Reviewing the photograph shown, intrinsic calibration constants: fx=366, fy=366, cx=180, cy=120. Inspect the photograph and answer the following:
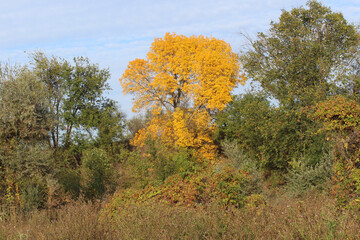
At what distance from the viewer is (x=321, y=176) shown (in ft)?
52.2

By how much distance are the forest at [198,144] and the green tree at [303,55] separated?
7 centimetres

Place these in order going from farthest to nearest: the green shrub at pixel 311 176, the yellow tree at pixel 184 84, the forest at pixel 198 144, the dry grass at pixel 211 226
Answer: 1. the yellow tree at pixel 184 84
2. the green shrub at pixel 311 176
3. the forest at pixel 198 144
4. the dry grass at pixel 211 226

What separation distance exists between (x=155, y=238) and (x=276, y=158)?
1396 cm

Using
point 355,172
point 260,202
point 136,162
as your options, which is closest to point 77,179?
point 136,162

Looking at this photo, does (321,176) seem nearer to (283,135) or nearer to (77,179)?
(283,135)

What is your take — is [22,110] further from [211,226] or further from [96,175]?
[211,226]

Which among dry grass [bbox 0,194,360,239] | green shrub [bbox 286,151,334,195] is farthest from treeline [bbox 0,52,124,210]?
green shrub [bbox 286,151,334,195]

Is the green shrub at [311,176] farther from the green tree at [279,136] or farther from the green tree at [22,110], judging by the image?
the green tree at [22,110]

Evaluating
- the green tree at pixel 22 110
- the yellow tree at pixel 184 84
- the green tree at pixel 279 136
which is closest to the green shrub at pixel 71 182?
the green tree at pixel 22 110

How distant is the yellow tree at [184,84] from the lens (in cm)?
2547

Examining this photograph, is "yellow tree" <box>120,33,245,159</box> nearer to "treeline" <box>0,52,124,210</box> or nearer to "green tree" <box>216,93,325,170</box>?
"green tree" <box>216,93,325,170</box>

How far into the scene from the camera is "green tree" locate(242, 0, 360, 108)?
1756 cm

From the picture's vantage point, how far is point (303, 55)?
58.9 feet

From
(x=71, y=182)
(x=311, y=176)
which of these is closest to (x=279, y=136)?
(x=311, y=176)
